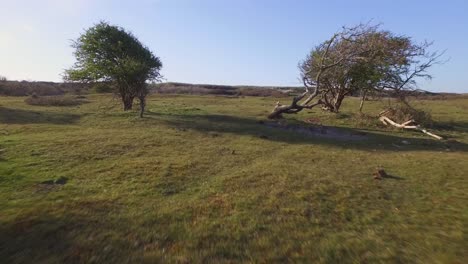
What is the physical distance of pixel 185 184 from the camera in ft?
39.7

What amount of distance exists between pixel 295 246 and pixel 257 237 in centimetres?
85

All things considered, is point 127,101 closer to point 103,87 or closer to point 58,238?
point 103,87

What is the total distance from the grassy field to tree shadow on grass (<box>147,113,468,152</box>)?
625 millimetres

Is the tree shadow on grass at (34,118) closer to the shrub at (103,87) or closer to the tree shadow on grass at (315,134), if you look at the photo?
the shrub at (103,87)

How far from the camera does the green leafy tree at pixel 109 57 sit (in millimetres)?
32875

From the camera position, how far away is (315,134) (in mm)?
25250

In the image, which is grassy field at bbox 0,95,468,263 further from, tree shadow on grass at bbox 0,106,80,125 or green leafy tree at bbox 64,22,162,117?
green leafy tree at bbox 64,22,162,117

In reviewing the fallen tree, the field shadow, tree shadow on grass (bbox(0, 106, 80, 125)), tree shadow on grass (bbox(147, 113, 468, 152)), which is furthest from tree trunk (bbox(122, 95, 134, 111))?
the field shadow

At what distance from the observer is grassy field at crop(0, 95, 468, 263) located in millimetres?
7551

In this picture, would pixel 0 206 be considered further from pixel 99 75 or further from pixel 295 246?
pixel 99 75

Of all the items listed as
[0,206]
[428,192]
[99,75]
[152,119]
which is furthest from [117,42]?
[428,192]

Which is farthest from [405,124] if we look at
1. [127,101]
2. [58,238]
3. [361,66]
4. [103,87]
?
[58,238]

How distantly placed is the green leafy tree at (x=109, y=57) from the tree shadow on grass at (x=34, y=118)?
15.6 ft

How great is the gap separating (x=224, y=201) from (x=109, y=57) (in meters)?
27.2
